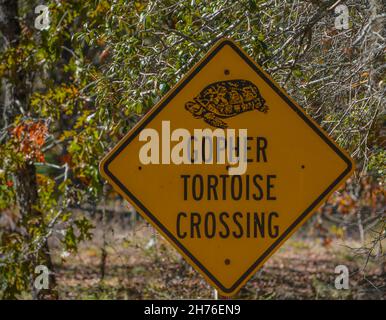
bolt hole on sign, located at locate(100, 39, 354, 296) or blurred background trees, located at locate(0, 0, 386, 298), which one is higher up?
blurred background trees, located at locate(0, 0, 386, 298)

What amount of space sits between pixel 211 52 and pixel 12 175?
5376 millimetres

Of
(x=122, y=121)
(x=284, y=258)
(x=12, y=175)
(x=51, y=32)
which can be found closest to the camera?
(x=122, y=121)

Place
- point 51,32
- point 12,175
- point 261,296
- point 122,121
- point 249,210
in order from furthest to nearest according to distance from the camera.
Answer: point 261,296 < point 12,175 < point 51,32 < point 122,121 < point 249,210

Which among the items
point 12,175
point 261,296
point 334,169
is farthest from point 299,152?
point 261,296

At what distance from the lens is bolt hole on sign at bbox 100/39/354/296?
4.31 metres

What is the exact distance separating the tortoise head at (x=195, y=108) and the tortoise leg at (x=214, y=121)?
0.17 ft

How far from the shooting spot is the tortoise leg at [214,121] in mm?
4348

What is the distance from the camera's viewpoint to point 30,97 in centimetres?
923

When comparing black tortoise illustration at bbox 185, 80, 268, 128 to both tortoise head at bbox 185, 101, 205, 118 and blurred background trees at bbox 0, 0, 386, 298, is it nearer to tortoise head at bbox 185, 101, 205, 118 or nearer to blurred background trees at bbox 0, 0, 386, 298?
tortoise head at bbox 185, 101, 205, 118

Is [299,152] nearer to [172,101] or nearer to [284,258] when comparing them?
[172,101]

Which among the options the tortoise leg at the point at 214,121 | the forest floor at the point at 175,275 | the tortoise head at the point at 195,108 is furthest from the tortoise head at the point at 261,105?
the forest floor at the point at 175,275

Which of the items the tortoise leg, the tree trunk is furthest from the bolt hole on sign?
the tree trunk

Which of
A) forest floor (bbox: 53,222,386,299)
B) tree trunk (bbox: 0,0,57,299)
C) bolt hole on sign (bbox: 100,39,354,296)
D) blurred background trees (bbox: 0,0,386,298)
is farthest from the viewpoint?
forest floor (bbox: 53,222,386,299)

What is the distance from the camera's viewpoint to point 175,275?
11.2m
